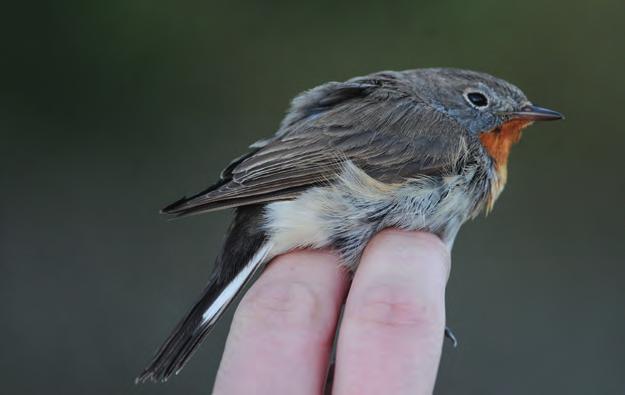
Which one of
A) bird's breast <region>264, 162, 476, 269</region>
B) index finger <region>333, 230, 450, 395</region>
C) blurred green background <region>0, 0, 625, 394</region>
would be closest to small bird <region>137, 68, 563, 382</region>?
bird's breast <region>264, 162, 476, 269</region>

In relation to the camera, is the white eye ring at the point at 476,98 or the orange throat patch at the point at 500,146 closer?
the orange throat patch at the point at 500,146

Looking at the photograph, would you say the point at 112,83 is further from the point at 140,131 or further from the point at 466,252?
the point at 466,252

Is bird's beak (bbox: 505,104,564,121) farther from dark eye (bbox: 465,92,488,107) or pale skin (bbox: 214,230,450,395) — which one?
pale skin (bbox: 214,230,450,395)

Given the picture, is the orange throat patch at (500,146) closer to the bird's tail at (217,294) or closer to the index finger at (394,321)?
the index finger at (394,321)

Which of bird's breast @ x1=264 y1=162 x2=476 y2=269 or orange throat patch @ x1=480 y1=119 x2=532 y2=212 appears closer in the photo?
bird's breast @ x1=264 y1=162 x2=476 y2=269

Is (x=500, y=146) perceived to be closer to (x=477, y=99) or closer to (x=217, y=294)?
(x=477, y=99)

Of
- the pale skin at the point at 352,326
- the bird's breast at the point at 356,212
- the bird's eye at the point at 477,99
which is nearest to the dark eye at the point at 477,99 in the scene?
the bird's eye at the point at 477,99
